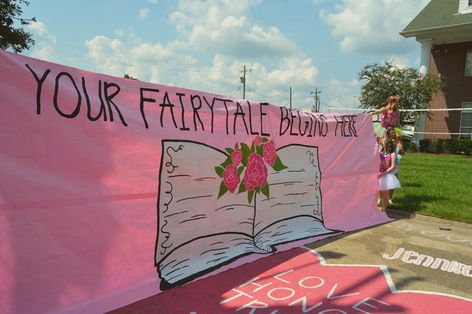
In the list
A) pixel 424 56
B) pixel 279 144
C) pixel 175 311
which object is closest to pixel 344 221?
pixel 279 144

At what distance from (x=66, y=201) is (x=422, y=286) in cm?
337

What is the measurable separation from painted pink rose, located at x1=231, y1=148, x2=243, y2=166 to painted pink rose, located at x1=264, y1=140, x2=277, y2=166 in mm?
472

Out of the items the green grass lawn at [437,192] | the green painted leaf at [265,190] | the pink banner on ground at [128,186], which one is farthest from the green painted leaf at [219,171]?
the green grass lawn at [437,192]

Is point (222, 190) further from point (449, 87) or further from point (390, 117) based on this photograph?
point (449, 87)

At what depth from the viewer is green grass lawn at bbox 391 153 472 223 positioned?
279 inches

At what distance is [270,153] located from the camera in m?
5.17

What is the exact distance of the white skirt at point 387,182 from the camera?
7.07 metres

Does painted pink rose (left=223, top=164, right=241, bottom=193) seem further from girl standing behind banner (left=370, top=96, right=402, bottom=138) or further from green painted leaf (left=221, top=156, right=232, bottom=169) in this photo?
girl standing behind banner (left=370, top=96, right=402, bottom=138)

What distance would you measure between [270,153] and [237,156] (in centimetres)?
64

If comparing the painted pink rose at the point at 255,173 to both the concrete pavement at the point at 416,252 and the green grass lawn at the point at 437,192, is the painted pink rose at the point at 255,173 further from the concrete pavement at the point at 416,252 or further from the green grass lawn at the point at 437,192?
the green grass lawn at the point at 437,192

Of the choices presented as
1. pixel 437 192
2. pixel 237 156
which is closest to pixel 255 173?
pixel 237 156

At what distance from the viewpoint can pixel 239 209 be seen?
4.72m

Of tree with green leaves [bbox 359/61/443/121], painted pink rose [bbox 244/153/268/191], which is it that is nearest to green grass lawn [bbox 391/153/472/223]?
painted pink rose [bbox 244/153/268/191]

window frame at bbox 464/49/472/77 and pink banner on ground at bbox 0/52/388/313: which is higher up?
window frame at bbox 464/49/472/77
